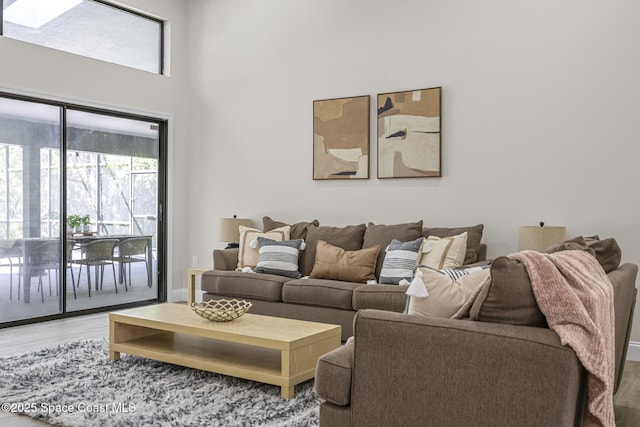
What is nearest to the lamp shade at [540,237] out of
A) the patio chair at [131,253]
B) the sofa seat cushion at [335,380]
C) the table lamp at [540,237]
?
the table lamp at [540,237]

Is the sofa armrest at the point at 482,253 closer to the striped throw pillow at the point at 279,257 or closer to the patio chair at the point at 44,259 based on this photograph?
the striped throw pillow at the point at 279,257

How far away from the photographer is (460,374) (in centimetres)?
195

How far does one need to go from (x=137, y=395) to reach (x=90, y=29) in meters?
3.95

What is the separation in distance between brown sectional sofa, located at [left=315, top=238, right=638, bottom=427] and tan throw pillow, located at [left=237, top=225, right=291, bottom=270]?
3.18m

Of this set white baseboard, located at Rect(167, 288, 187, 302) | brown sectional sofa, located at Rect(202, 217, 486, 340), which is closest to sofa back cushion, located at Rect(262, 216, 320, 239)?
brown sectional sofa, located at Rect(202, 217, 486, 340)

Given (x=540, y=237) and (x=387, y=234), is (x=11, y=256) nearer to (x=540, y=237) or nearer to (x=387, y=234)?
(x=387, y=234)

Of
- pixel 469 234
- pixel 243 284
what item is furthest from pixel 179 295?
pixel 469 234

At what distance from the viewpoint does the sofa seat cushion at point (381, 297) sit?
409 cm

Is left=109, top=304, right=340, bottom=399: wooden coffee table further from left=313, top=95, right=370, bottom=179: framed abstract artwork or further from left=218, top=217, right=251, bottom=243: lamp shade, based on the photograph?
left=313, top=95, right=370, bottom=179: framed abstract artwork

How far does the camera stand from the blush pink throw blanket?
5.98 ft

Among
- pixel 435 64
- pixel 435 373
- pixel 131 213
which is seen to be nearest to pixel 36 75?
pixel 131 213

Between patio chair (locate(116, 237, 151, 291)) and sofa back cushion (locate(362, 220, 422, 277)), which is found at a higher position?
sofa back cushion (locate(362, 220, 422, 277))

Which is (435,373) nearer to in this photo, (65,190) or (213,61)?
(65,190)

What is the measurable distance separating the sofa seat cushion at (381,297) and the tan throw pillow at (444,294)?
186 cm
